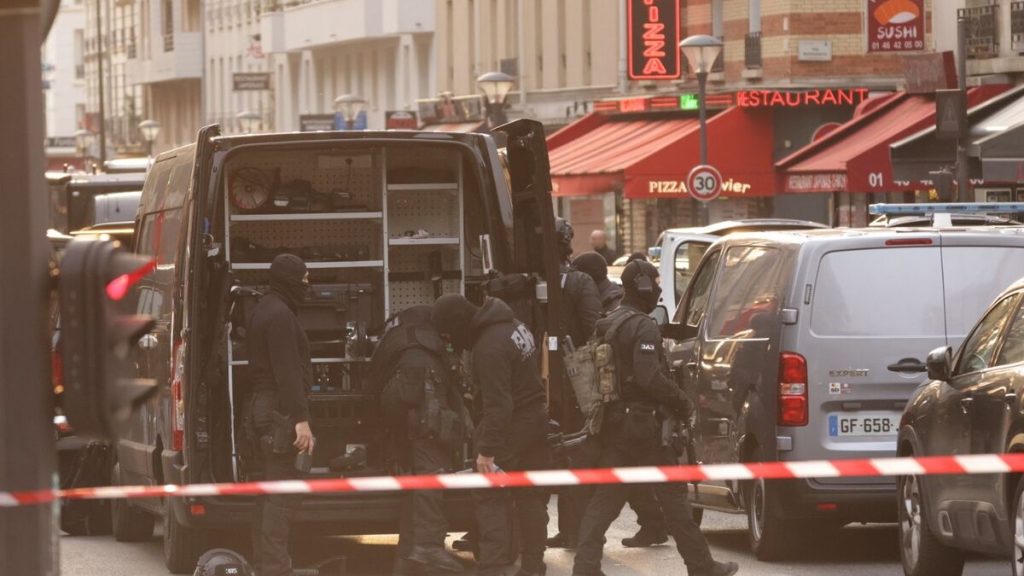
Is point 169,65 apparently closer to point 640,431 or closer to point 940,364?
point 640,431

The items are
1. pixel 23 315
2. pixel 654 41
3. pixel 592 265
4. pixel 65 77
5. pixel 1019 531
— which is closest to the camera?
pixel 23 315

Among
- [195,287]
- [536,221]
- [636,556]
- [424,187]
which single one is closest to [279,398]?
[195,287]

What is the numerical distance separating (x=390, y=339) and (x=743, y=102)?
27.0 meters

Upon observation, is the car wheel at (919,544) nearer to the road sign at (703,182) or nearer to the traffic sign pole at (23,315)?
the traffic sign pole at (23,315)

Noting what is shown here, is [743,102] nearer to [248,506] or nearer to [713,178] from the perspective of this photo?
[713,178]

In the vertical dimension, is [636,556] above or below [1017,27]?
below

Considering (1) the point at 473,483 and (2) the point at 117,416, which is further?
(1) the point at 473,483

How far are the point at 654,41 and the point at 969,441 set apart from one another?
3021 cm

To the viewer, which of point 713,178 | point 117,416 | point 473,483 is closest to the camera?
point 117,416

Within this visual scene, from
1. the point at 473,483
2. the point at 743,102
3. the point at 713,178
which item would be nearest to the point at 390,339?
the point at 473,483

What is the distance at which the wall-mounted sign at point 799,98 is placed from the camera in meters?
37.5

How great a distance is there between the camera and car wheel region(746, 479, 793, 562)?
12.6 meters

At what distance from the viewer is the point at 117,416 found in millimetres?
5258

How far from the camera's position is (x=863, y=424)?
12.4m
